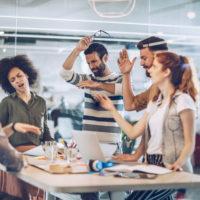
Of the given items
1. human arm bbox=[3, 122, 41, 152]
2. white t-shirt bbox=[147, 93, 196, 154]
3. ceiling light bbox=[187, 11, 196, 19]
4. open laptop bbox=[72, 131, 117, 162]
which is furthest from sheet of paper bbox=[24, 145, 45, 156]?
ceiling light bbox=[187, 11, 196, 19]

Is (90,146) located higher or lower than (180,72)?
lower

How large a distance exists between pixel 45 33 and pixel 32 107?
2.28 feet

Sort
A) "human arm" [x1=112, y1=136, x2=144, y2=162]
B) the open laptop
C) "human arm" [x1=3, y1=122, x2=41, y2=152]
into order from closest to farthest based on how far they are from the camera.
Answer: the open laptop, "human arm" [x1=112, y1=136, x2=144, y2=162], "human arm" [x1=3, y1=122, x2=41, y2=152]

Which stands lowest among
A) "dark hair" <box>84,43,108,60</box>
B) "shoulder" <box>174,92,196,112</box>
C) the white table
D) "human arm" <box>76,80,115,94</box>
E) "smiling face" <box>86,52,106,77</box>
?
the white table

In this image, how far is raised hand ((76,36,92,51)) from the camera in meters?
3.47

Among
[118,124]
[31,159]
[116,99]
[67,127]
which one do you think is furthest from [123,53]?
[31,159]

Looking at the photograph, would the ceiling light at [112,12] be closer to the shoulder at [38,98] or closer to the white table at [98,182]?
the shoulder at [38,98]

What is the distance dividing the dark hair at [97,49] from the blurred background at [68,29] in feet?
0.14

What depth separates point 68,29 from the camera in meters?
3.60

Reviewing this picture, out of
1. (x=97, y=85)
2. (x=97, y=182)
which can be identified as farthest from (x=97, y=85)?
(x=97, y=182)

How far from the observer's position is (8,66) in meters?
3.49

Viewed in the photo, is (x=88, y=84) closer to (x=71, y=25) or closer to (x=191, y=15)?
(x=71, y=25)

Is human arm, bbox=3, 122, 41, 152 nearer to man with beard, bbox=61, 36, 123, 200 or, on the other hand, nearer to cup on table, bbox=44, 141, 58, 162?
man with beard, bbox=61, 36, 123, 200

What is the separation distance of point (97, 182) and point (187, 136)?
921 mm
